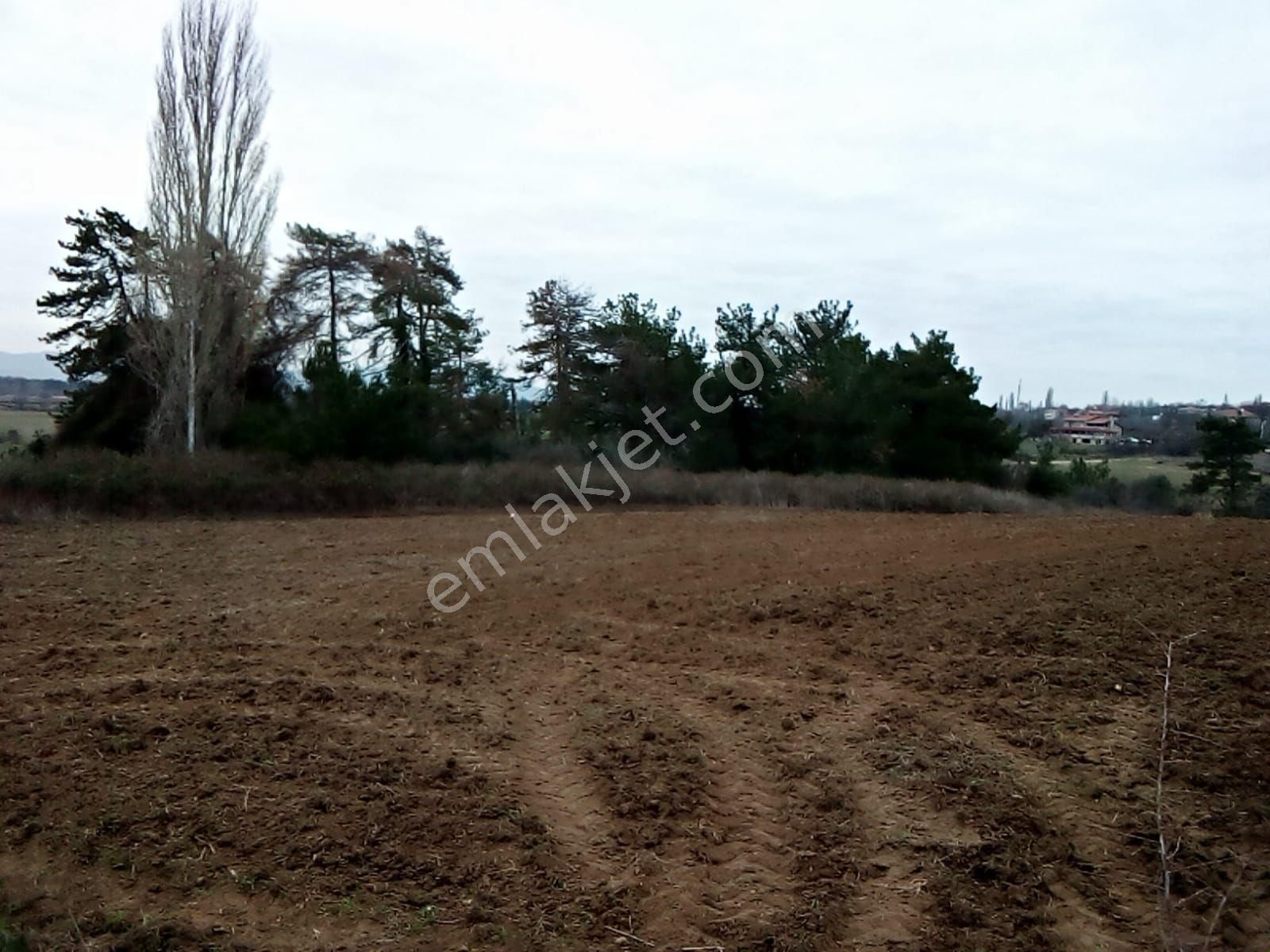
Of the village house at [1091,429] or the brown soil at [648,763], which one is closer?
the brown soil at [648,763]

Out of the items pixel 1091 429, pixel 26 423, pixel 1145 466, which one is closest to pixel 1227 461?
pixel 1145 466

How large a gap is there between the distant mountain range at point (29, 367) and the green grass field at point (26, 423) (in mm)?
727

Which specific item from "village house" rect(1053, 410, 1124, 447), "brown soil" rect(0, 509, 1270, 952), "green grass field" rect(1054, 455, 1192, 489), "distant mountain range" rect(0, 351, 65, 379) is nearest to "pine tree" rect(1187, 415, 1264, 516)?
"green grass field" rect(1054, 455, 1192, 489)

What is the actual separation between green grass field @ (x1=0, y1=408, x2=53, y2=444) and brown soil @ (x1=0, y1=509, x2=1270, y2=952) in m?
10.5

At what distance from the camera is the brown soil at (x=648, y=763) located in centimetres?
249

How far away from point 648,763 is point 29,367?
19.1 m

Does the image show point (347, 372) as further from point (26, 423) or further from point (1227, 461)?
point (1227, 461)

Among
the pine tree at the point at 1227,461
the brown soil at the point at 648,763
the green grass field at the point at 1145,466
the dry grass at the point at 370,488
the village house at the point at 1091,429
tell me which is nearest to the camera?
the brown soil at the point at 648,763

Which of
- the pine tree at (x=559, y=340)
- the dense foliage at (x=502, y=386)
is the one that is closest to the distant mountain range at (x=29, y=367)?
the dense foliage at (x=502, y=386)

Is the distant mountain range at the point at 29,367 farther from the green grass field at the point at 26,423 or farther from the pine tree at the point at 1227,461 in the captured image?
the pine tree at the point at 1227,461

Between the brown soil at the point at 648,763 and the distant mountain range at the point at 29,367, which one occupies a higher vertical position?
the distant mountain range at the point at 29,367

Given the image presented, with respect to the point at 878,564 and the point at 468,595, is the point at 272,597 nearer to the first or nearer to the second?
the point at 468,595

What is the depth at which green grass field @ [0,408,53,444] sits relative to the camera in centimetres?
1505

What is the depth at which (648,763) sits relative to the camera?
3.46m
